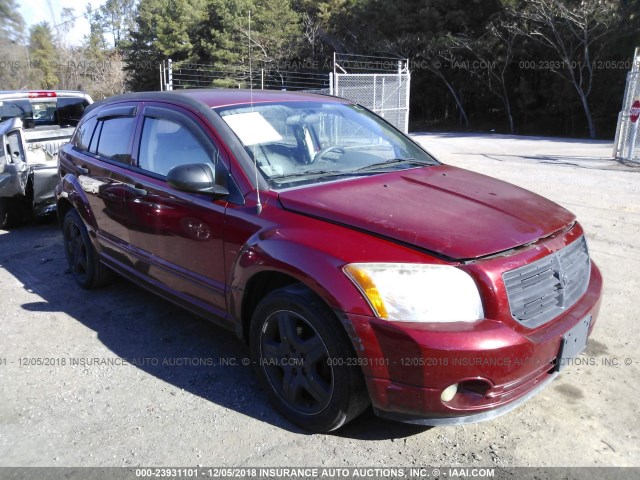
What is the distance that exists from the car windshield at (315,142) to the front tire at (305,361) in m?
0.79

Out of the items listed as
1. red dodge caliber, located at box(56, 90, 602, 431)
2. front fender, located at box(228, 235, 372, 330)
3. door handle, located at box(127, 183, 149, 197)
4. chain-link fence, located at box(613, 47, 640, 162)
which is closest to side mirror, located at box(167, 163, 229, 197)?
red dodge caliber, located at box(56, 90, 602, 431)

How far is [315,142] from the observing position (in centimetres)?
357

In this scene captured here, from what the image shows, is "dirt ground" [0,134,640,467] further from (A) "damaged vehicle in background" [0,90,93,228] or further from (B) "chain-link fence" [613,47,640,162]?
(B) "chain-link fence" [613,47,640,162]

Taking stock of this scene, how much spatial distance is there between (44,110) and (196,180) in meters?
6.76

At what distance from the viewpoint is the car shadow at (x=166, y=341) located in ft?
9.94

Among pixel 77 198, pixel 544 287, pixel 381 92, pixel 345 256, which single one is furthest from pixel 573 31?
pixel 345 256

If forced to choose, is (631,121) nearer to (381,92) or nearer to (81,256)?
(381,92)

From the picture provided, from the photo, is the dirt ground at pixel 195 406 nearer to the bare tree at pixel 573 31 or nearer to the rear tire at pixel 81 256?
the rear tire at pixel 81 256

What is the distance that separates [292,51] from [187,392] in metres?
32.2

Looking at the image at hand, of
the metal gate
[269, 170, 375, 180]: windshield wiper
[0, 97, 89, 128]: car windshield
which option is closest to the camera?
[269, 170, 375, 180]: windshield wiper

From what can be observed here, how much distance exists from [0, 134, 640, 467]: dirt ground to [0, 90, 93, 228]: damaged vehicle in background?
260 centimetres

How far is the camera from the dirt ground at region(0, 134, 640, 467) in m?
2.65

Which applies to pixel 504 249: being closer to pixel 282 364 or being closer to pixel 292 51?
pixel 282 364

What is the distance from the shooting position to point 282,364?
286 centimetres
